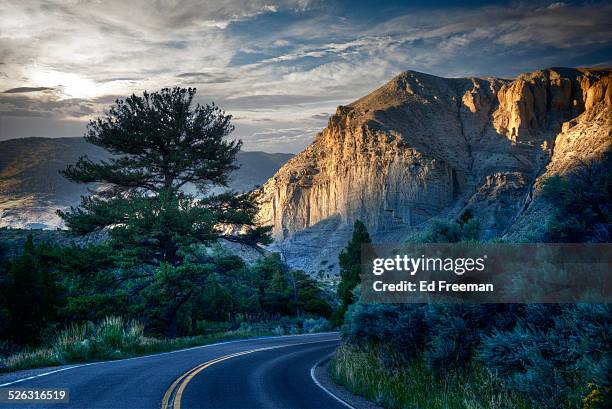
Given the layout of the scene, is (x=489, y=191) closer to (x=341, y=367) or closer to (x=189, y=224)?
(x=189, y=224)

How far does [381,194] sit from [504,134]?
96.4 ft

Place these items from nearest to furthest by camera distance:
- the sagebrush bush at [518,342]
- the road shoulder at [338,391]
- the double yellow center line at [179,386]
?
the sagebrush bush at [518,342]
the double yellow center line at [179,386]
the road shoulder at [338,391]

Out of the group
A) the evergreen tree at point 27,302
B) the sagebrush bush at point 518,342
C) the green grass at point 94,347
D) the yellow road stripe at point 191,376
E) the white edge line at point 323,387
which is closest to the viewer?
the sagebrush bush at point 518,342

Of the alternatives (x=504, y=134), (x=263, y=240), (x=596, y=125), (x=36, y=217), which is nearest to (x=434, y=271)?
(x=263, y=240)

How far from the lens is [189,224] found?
26469mm

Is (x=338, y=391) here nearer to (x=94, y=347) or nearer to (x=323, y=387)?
(x=323, y=387)

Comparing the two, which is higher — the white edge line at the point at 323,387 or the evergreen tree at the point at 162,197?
the evergreen tree at the point at 162,197

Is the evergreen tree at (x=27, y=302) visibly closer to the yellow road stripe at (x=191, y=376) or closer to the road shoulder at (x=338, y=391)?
the yellow road stripe at (x=191, y=376)

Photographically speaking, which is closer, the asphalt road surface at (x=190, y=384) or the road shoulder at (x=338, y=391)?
the asphalt road surface at (x=190, y=384)

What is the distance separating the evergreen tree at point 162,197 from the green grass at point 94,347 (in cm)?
293

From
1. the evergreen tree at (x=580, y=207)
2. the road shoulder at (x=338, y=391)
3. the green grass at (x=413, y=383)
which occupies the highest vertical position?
the evergreen tree at (x=580, y=207)

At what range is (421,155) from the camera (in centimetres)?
9962

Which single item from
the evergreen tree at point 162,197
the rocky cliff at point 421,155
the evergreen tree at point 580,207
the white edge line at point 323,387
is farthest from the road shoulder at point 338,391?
the rocky cliff at point 421,155

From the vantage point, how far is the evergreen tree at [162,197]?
84.9 feet
